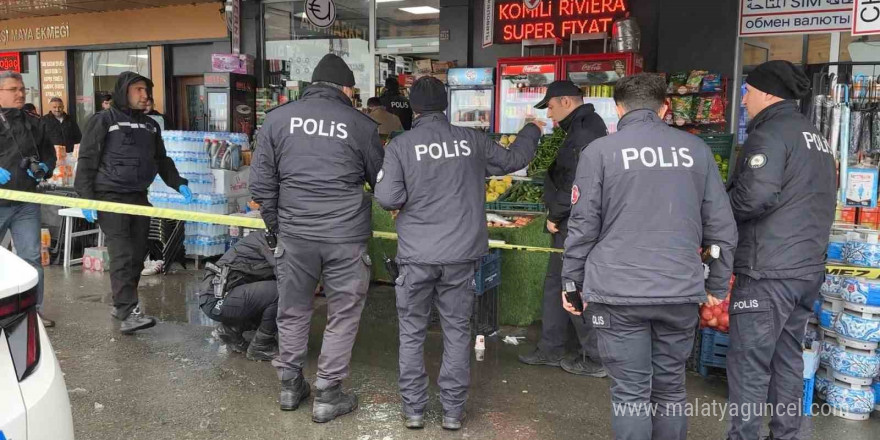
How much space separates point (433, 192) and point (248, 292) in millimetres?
1778

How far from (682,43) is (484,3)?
102 inches

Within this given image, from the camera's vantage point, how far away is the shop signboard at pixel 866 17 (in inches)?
182

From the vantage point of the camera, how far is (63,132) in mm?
11969

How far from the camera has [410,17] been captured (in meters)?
10.7

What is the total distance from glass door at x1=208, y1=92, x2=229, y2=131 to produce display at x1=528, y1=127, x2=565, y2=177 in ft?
20.5

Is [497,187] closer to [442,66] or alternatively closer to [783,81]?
[442,66]

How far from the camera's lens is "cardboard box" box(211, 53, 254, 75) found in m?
11.6

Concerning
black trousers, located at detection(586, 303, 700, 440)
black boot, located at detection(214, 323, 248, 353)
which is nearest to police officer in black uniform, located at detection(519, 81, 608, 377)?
black trousers, located at detection(586, 303, 700, 440)

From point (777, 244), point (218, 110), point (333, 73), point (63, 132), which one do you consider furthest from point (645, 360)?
point (63, 132)

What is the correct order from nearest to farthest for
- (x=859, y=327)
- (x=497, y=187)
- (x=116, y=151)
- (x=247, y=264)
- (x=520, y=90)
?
(x=859, y=327) → (x=247, y=264) → (x=116, y=151) → (x=497, y=187) → (x=520, y=90)

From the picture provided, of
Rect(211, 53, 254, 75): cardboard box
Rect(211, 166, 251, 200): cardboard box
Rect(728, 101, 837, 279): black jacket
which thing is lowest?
Rect(211, 166, 251, 200): cardboard box

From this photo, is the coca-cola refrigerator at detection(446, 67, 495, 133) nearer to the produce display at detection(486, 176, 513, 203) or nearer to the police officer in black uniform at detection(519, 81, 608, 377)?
the produce display at detection(486, 176, 513, 203)

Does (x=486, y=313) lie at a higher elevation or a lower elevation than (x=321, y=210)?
lower

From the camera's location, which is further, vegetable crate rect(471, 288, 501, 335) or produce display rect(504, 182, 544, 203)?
produce display rect(504, 182, 544, 203)
